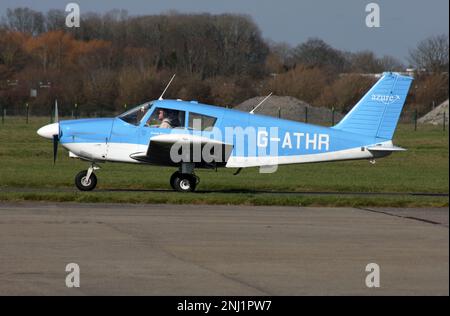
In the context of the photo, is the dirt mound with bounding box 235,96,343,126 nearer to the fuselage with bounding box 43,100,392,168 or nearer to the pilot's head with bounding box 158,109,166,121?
the fuselage with bounding box 43,100,392,168

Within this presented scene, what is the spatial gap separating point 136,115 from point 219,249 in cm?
816

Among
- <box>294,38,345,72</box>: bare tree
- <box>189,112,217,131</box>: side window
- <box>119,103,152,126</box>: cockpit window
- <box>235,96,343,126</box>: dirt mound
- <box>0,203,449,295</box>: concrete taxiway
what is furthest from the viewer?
<box>294,38,345,72</box>: bare tree

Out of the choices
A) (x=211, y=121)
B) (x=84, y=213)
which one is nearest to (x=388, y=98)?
(x=211, y=121)

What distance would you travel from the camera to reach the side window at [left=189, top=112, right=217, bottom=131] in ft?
65.1

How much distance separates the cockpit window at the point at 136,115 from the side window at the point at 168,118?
0.21 m

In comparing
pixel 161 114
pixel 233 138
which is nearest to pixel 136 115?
pixel 161 114

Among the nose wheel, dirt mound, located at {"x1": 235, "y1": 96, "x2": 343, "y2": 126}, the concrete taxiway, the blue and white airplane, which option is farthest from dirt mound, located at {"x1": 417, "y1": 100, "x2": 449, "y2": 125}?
the concrete taxiway

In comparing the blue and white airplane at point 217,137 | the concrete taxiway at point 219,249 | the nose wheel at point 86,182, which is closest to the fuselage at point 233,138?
the blue and white airplane at point 217,137

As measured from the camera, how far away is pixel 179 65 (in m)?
49.9

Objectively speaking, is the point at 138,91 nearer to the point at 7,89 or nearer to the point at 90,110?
the point at 90,110

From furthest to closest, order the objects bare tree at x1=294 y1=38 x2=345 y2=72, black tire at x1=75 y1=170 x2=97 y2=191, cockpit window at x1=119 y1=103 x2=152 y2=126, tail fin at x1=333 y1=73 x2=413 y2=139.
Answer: bare tree at x1=294 y1=38 x2=345 y2=72 → tail fin at x1=333 y1=73 x2=413 y2=139 → black tire at x1=75 y1=170 x2=97 y2=191 → cockpit window at x1=119 y1=103 x2=152 y2=126

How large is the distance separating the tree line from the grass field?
10.4 m

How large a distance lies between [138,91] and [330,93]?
32.3 ft

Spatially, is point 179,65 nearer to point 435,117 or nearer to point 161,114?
point 435,117
